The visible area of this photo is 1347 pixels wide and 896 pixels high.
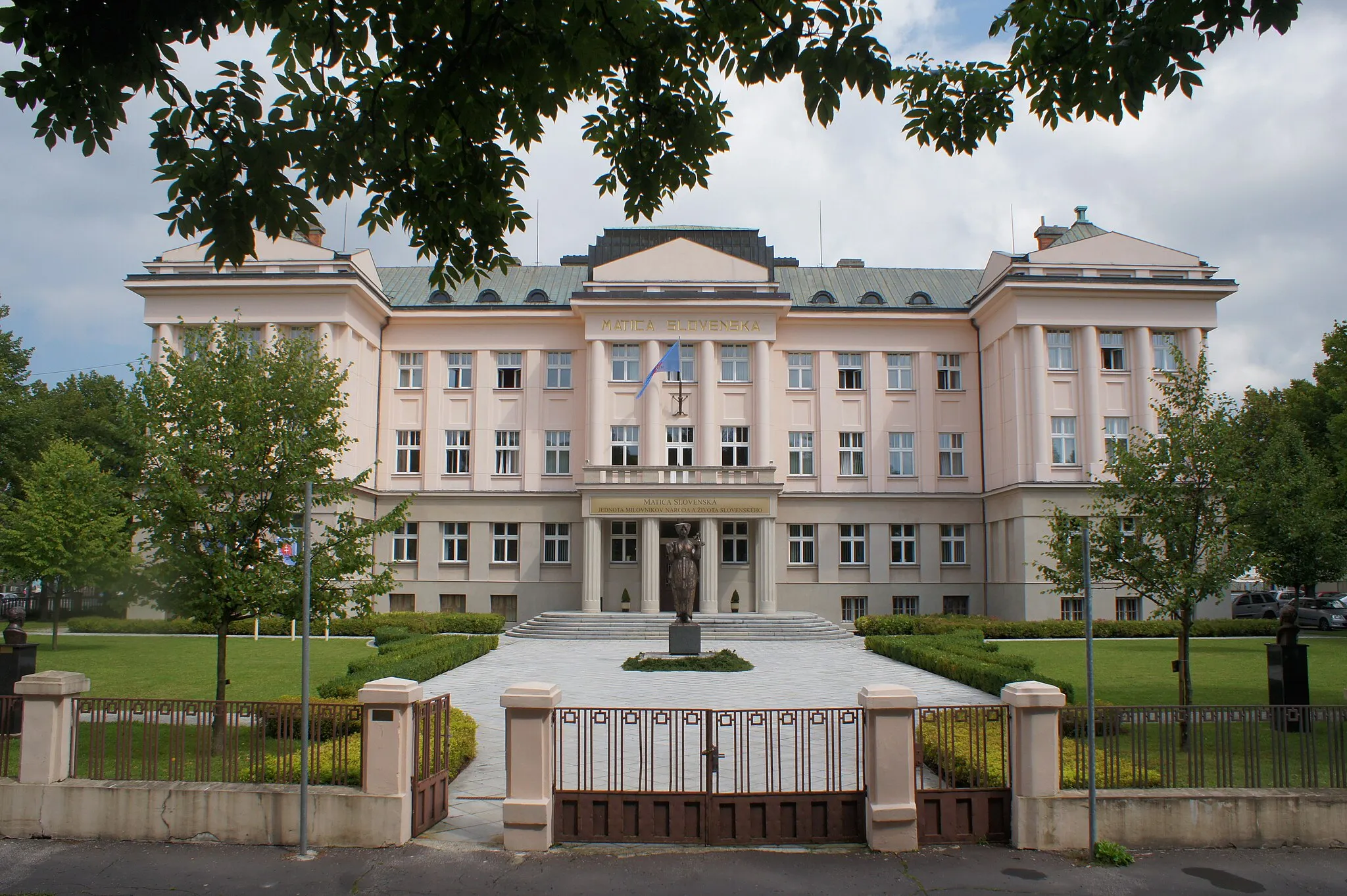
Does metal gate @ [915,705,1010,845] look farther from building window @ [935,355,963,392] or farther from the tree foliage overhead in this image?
building window @ [935,355,963,392]

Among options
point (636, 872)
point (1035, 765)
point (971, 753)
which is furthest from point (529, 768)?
point (1035, 765)

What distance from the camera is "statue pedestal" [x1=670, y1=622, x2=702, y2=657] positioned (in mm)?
24297

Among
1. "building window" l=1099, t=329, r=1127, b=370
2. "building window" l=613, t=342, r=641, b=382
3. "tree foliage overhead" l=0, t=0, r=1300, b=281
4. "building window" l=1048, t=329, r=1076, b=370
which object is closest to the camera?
"tree foliage overhead" l=0, t=0, r=1300, b=281

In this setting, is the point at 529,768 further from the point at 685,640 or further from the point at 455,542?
the point at 455,542

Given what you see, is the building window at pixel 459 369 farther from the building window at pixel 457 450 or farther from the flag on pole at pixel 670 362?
the flag on pole at pixel 670 362

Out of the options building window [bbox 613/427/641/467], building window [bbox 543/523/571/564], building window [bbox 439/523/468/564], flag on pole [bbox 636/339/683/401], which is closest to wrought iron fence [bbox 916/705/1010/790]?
flag on pole [bbox 636/339/683/401]

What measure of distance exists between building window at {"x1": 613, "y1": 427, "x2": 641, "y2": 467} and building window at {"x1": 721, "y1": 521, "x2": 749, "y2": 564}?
14.8 ft

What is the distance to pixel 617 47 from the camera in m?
6.50

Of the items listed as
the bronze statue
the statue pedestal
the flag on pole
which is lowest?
the statue pedestal

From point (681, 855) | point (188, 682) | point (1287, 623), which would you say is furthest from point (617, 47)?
point (188, 682)

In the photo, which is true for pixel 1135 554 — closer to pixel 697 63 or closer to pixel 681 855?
pixel 681 855

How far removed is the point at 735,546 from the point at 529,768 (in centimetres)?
2981

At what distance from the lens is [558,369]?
39938mm

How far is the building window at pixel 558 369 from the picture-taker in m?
39.8
